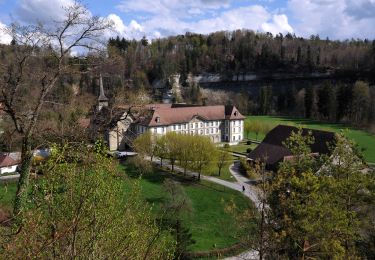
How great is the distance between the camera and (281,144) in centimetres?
4297

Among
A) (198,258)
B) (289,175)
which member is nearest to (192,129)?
(198,258)

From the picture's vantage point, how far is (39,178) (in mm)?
9602

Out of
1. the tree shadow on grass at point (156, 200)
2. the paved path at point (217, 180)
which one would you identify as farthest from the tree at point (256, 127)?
the tree shadow on grass at point (156, 200)

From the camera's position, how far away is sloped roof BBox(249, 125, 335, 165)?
126 feet

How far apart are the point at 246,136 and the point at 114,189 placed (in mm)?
59783

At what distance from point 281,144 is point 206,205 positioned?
14.2 m

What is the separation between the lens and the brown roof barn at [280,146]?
126 ft

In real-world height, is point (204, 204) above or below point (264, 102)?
below

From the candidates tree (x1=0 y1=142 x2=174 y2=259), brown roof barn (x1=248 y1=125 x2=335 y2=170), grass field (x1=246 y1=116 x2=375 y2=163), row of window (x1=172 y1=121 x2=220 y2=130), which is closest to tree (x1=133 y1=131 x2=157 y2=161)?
brown roof barn (x1=248 y1=125 x2=335 y2=170)

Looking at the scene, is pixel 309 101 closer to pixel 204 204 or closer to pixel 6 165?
pixel 204 204

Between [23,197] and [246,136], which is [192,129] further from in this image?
[23,197]

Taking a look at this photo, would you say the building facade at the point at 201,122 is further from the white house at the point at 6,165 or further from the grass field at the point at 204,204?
the white house at the point at 6,165

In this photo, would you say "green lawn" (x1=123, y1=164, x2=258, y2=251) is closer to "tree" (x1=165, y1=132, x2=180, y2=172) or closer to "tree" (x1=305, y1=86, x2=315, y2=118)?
"tree" (x1=165, y1=132, x2=180, y2=172)

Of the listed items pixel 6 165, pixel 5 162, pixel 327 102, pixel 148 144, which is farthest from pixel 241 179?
pixel 327 102
